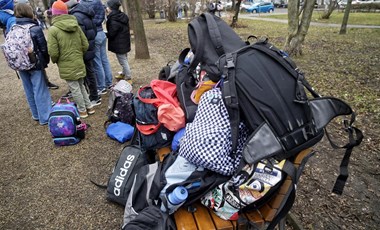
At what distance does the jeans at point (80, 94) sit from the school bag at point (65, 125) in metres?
0.46

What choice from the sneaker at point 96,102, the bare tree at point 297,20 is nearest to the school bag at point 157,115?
the sneaker at point 96,102

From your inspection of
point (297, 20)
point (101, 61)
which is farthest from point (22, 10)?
point (297, 20)

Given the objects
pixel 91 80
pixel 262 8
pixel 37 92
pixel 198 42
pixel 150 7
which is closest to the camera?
pixel 198 42

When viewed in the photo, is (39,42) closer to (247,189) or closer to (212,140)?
(212,140)

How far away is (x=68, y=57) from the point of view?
3955 mm

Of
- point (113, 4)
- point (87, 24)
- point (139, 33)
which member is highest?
point (113, 4)

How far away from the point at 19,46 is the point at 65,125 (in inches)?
49.2

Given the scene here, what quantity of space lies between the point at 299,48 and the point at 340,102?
6.88 metres

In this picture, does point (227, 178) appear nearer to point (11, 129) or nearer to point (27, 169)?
point (27, 169)

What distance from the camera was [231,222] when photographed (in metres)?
1.86

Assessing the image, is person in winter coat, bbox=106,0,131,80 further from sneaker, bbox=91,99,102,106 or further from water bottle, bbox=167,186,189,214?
water bottle, bbox=167,186,189,214

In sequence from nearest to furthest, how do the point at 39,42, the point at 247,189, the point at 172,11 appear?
the point at 247,189 → the point at 39,42 → the point at 172,11

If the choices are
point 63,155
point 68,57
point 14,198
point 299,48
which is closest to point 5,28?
point 68,57

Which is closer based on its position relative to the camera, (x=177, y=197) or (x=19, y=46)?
(x=177, y=197)
